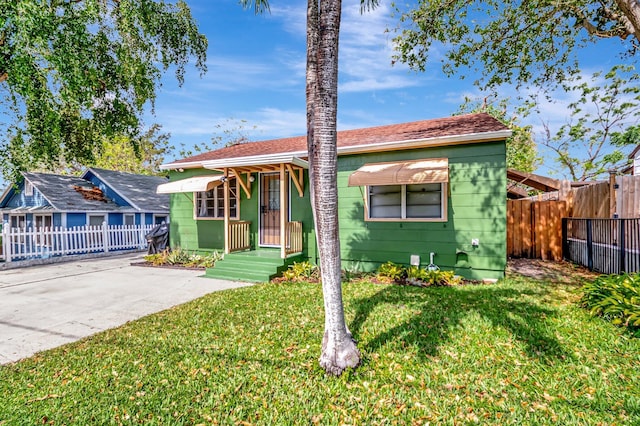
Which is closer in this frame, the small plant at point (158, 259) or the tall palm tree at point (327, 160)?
the tall palm tree at point (327, 160)

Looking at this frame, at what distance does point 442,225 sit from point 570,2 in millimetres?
5822

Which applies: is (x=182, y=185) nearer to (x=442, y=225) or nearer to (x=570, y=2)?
(x=442, y=225)

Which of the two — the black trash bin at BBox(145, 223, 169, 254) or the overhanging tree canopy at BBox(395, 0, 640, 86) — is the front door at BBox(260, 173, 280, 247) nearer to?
the black trash bin at BBox(145, 223, 169, 254)

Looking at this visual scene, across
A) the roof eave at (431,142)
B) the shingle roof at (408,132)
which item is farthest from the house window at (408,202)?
the shingle roof at (408,132)

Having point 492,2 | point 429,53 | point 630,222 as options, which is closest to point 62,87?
point 429,53

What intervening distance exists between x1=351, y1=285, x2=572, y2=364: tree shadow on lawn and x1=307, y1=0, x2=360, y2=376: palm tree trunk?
0.66 meters

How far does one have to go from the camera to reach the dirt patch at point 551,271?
719 cm

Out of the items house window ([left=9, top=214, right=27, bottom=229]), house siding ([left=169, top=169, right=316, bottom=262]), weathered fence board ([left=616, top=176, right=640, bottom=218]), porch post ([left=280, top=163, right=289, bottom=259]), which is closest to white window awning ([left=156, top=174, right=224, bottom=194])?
house siding ([left=169, top=169, right=316, bottom=262])

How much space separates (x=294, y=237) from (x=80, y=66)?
23.5 feet

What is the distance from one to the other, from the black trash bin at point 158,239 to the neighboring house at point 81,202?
6.19m

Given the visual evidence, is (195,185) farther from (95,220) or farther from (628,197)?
(628,197)

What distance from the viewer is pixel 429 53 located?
27.5 feet

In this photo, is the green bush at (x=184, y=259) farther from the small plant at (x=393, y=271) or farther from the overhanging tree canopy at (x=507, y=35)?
the overhanging tree canopy at (x=507, y=35)

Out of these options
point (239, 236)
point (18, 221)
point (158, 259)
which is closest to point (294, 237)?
point (239, 236)
